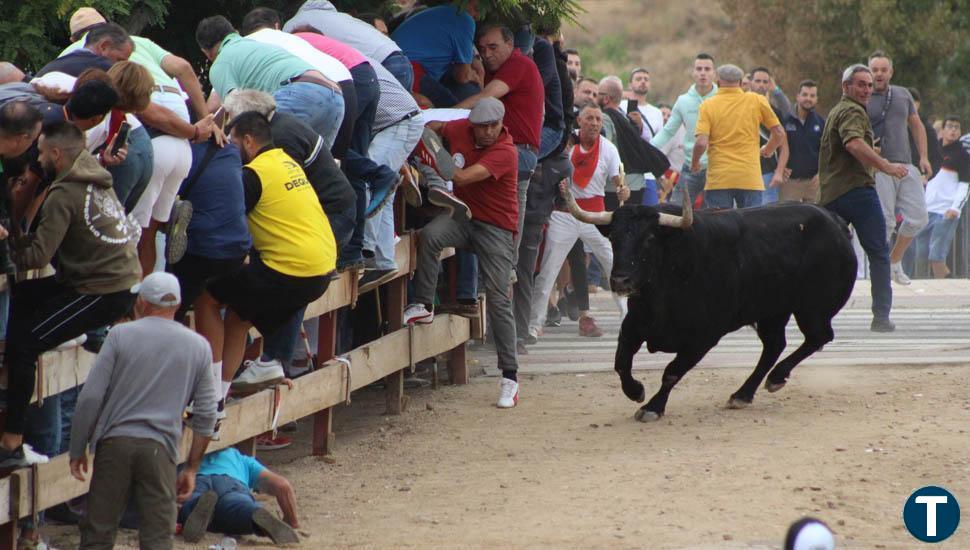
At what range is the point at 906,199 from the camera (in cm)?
1733

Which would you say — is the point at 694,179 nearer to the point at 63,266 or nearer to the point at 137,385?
the point at 63,266

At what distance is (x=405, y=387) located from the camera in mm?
12680

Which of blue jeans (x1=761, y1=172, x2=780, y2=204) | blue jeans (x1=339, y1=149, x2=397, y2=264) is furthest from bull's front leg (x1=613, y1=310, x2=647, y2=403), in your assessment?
blue jeans (x1=761, y1=172, x2=780, y2=204)

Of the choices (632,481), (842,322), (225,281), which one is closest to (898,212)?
→ (842,322)

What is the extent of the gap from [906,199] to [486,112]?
7.92 m

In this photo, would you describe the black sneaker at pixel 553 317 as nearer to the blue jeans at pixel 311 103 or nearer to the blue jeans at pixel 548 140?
the blue jeans at pixel 548 140

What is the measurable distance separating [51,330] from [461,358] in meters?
5.88

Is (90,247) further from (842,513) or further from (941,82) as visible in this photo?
(941,82)

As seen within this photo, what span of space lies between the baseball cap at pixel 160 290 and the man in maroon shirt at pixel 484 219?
4.43m

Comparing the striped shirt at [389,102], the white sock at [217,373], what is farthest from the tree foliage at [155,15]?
the white sock at [217,373]

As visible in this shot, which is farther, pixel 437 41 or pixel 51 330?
pixel 437 41

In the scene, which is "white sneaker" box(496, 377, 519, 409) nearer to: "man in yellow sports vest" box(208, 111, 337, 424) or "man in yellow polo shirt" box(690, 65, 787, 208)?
"man in yellow sports vest" box(208, 111, 337, 424)

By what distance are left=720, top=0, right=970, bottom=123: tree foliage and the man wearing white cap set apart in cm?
2553

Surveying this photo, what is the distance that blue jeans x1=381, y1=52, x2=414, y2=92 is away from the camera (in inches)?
418
